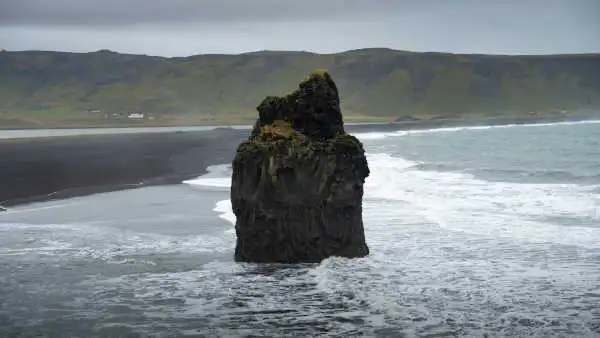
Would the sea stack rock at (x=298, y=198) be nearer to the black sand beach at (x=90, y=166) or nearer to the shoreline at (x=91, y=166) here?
the shoreline at (x=91, y=166)

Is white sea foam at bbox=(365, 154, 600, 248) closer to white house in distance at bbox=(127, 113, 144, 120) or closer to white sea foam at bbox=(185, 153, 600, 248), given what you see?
white sea foam at bbox=(185, 153, 600, 248)

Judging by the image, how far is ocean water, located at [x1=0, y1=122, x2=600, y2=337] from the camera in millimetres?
10562

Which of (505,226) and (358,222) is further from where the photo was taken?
(505,226)

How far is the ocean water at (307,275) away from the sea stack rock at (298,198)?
42 centimetres

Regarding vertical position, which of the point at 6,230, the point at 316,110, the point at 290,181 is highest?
the point at 316,110

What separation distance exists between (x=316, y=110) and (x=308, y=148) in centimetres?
97

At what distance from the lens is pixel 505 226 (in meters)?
19.2

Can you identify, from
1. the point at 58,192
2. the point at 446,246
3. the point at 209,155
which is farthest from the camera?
the point at 209,155

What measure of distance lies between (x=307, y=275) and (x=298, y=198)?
1602 millimetres

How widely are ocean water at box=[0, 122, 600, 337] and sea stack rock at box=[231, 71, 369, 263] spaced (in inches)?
16.6

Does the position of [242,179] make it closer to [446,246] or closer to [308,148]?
[308,148]

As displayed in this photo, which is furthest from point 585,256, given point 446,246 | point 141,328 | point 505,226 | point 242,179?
point 141,328

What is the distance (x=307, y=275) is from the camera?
44.0 ft

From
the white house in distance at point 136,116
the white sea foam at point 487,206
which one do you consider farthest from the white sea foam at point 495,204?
the white house in distance at point 136,116
